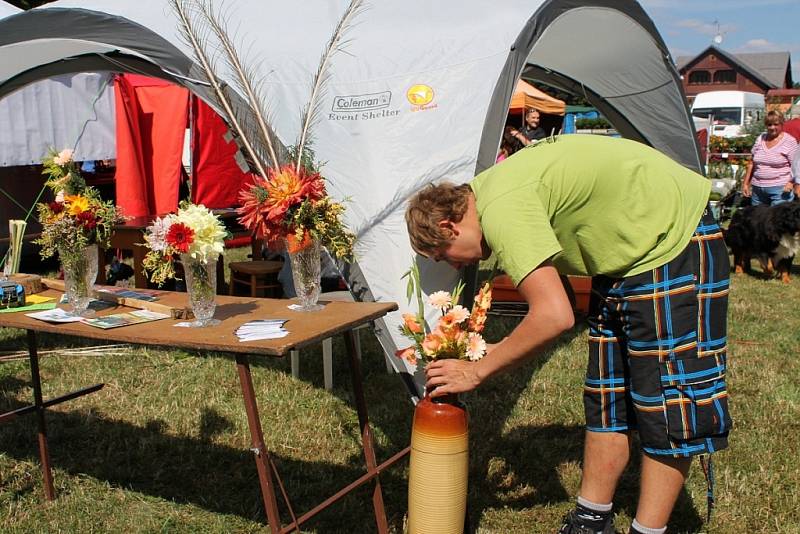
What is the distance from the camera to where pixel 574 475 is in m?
3.50

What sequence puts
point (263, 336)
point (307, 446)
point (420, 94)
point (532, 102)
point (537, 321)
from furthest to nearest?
point (532, 102)
point (307, 446)
point (420, 94)
point (263, 336)
point (537, 321)

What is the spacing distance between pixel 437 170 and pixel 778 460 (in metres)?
2.06

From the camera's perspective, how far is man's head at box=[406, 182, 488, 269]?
2205mm

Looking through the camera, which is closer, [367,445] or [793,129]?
[367,445]

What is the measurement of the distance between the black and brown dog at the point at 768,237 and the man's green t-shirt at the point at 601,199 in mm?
5765

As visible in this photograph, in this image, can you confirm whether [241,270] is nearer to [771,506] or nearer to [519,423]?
[519,423]

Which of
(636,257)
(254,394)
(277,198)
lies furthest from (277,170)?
(636,257)

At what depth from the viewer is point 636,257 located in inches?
91.4

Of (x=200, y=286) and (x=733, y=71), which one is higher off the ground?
(x=733, y=71)

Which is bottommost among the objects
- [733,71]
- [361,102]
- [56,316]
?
[56,316]

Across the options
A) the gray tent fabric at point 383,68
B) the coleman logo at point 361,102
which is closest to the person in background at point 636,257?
the gray tent fabric at point 383,68

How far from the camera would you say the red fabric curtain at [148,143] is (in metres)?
8.00

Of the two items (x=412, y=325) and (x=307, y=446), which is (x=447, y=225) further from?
(x=307, y=446)

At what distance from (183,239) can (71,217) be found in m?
0.63
